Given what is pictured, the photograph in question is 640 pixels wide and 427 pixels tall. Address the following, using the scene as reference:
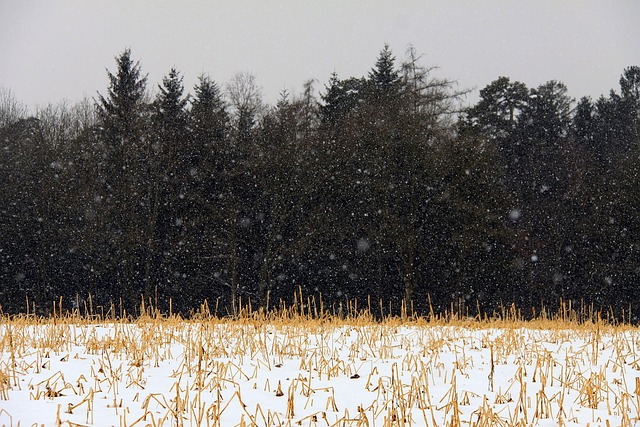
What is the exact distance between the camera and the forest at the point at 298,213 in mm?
24188

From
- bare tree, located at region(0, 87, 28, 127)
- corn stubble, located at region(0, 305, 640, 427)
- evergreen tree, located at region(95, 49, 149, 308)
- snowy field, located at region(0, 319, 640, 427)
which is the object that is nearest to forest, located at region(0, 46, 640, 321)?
evergreen tree, located at region(95, 49, 149, 308)

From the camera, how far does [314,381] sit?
509cm

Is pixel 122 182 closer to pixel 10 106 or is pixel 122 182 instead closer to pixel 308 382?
pixel 10 106

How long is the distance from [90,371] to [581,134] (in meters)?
35.6

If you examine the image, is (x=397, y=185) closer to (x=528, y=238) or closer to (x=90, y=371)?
(x=528, y=238)

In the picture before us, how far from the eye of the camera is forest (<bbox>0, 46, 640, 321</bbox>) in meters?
24.2

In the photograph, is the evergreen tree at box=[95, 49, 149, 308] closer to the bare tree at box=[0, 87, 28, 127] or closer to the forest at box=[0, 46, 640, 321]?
the forest at box=[0, 46, 640, 321]

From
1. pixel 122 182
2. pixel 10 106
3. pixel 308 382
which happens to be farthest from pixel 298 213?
pixel 308 382

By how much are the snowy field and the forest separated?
1619cm

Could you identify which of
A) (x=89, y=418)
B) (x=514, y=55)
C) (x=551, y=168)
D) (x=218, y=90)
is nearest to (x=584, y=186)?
(x=551, y=168)

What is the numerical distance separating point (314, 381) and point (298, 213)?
20329mm

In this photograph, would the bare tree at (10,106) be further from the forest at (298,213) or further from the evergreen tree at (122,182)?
the evergreen tree at (122,182)

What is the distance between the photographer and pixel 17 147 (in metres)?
27.7

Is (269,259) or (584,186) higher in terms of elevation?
(584,186)
